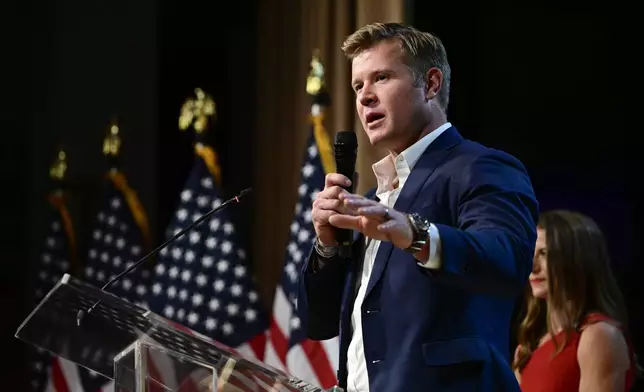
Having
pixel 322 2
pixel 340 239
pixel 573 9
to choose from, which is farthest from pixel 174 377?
pixel 322 2

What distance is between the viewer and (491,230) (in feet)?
5.24

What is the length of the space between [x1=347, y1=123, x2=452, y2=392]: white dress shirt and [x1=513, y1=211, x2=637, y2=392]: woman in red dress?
4.04ft

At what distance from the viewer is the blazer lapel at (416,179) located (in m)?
1.81

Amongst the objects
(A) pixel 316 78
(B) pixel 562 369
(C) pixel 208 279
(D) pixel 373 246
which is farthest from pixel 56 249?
(D) pixel 373 246

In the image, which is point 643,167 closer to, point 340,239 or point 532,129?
point 532,129

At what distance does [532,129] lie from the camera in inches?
149

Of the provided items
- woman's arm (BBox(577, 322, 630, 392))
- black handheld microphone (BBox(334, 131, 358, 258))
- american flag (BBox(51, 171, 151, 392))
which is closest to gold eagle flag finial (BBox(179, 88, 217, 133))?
american flag (BBox(51, 171, 151, 392))

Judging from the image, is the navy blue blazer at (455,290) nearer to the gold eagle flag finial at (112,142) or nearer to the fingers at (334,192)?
the fingers at (334,192)

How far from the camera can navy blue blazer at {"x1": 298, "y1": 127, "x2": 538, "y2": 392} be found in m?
1.62

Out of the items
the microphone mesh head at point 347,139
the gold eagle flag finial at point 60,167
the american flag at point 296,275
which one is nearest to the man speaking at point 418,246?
the microphone mesh head at point 347,139

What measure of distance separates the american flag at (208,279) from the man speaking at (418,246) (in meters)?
2.27

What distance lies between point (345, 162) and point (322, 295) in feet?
1.19

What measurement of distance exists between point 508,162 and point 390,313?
14.4 inches

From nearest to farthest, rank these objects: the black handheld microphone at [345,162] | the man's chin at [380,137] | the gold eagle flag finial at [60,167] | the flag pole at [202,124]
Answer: the black handheld microphone at [345,162] < the man's chin at [380,137] < the flag pole at [202,124] < the gold eagle flag finial at [60,167]
